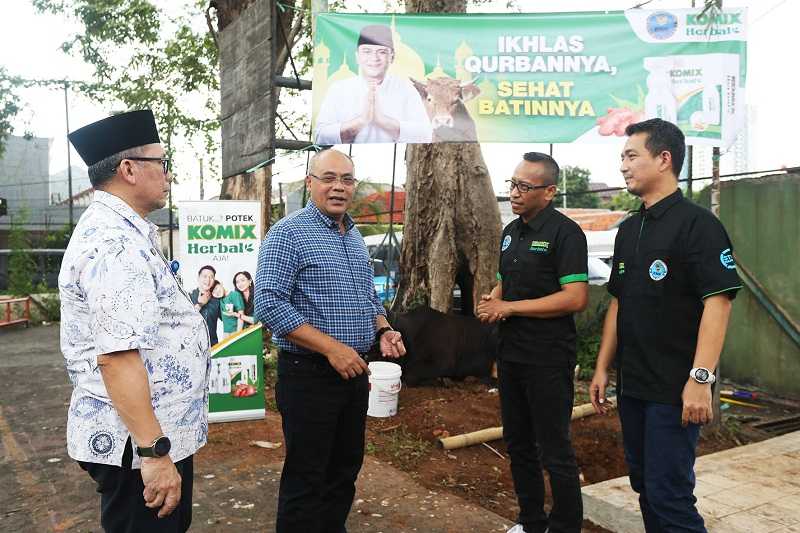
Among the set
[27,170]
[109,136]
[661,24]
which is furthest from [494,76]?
[27,170]

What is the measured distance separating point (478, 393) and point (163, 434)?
16.8 ft

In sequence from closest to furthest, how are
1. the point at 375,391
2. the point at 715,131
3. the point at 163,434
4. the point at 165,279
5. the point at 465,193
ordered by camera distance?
the point at 163,434 → the point at 165,279 → the point at 715,131 → the point at 375,391 → the point at 465,193

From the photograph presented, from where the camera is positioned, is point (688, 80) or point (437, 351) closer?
point (688, 80)

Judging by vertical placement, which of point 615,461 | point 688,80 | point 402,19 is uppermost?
point 402,19

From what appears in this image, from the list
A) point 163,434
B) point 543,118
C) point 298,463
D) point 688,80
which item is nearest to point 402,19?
point 543,118

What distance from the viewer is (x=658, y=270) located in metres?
2.55

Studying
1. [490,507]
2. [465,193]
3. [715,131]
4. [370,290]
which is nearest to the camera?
[370,290]

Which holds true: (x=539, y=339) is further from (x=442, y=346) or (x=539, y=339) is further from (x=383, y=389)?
(x=442, y=346)

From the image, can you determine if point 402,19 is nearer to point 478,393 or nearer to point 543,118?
point 543,118

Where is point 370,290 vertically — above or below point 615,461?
above

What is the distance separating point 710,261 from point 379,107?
327 cm

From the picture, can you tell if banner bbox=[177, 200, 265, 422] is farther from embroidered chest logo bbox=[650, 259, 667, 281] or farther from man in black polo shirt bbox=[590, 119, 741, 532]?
embroidered chest logo bbox=[650, 259, 667, 281]

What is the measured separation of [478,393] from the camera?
670cm

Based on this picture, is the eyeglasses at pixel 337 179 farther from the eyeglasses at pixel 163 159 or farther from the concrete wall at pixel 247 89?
the concrete wall at pixel 247 89
